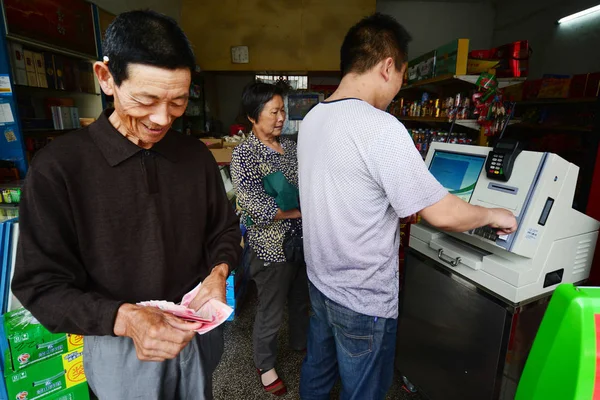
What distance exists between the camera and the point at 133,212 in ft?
2.75

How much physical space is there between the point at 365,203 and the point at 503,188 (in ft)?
1.90

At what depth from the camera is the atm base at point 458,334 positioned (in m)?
1.29

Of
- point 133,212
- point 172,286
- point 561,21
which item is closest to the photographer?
point 133,212

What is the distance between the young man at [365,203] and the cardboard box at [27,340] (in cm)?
132

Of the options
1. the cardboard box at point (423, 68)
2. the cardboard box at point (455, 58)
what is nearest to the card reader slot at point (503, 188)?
the cardboard box at point (455, 58)

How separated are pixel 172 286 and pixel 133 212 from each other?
0.79ft

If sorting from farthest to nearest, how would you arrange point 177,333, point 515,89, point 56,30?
point 515,89 < point 56,30 < point 177,333

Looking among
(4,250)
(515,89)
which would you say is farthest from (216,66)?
(4,250)

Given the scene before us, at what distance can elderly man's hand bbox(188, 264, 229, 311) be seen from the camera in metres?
0.91

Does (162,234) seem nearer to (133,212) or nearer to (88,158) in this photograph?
(133,212)

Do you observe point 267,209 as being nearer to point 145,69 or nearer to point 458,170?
point 458,170

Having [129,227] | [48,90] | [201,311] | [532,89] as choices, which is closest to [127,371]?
[201,311]

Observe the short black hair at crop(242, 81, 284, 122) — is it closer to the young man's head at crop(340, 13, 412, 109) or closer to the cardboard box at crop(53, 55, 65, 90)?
the young man's head at crop(340, 13, 412, 109)

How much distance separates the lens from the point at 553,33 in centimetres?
521
